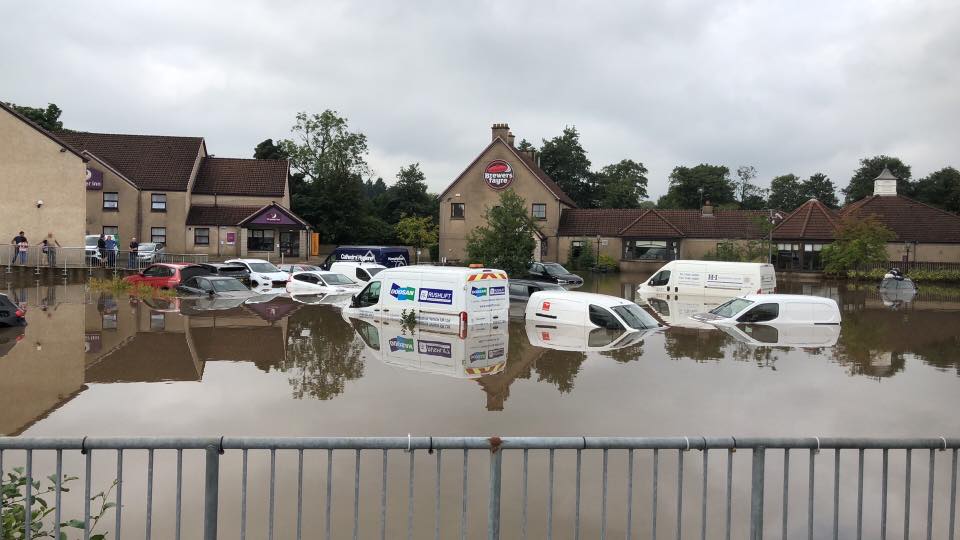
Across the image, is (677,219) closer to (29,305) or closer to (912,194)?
(29,305)

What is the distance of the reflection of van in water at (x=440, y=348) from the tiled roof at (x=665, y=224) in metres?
35.1

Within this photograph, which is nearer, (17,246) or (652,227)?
(17,246)

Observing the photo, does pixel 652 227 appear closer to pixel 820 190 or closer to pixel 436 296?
pixel 436 296

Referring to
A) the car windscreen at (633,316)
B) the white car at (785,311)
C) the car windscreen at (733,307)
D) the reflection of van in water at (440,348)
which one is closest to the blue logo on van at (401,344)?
the reflection of van in water at (440,348)

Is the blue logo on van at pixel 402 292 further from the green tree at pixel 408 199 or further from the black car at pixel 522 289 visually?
the green tree at pixel 408 199

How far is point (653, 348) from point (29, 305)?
22.3 m

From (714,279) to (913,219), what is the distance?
29821 millimetres

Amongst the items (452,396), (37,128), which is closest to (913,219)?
(452,396)

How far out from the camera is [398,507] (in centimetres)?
819

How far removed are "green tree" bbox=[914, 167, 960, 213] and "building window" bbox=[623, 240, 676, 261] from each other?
5418 cm

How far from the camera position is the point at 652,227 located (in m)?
55.3

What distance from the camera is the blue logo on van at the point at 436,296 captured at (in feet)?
70.7

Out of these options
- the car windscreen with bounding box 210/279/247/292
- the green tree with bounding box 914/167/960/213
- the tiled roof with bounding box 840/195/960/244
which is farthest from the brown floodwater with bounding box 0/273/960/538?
the green tree with bounding box 914/167/960/213

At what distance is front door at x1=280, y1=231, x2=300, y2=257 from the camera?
5359cm
